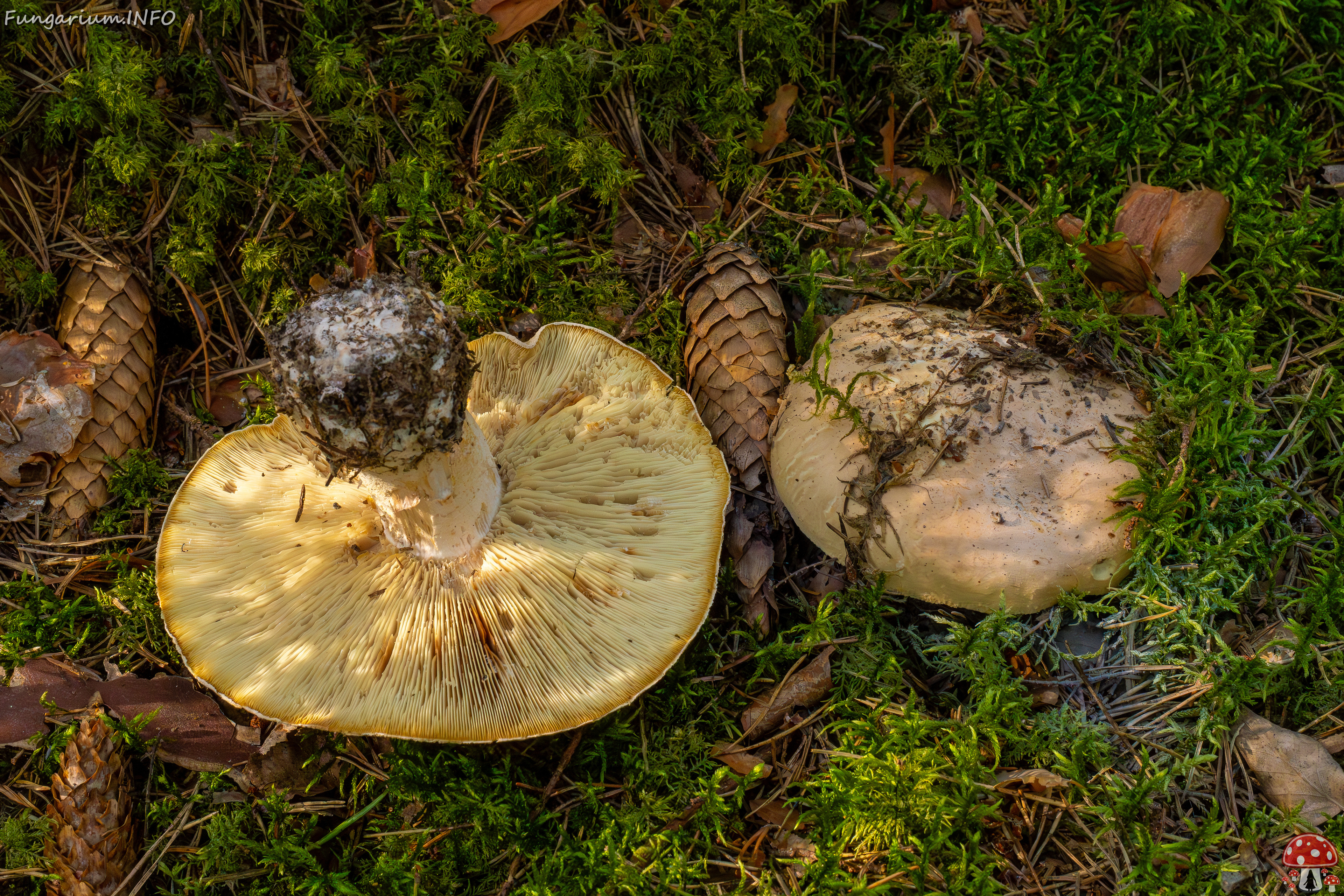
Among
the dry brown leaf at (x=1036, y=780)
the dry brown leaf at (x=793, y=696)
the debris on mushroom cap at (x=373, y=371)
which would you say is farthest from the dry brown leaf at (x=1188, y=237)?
the debris on mushroom cap at (x=373, y=371)

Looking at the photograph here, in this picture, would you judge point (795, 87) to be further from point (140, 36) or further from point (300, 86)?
point (140, 36)

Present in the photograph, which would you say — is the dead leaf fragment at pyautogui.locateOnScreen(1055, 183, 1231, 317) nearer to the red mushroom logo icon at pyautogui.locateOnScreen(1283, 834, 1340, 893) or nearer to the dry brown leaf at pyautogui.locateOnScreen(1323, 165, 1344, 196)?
the dry brown leaf at pyautogui.locateOnScreen(1323, 165, 1344, 196)

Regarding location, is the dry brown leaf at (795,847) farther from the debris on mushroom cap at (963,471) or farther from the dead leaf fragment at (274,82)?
the dead leaf fragment at (274,82)

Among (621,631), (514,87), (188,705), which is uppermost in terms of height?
(514,87)

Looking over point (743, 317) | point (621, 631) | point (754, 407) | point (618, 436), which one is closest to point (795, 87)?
point (743, 317)

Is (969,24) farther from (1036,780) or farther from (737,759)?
(737,759)

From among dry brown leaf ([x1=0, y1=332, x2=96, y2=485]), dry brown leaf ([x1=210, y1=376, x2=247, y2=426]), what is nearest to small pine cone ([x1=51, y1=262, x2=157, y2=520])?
dry brown leaf ([x1=0, y1=332, x2=96, y2=485])

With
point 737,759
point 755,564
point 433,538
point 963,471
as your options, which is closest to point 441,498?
point 433,538
